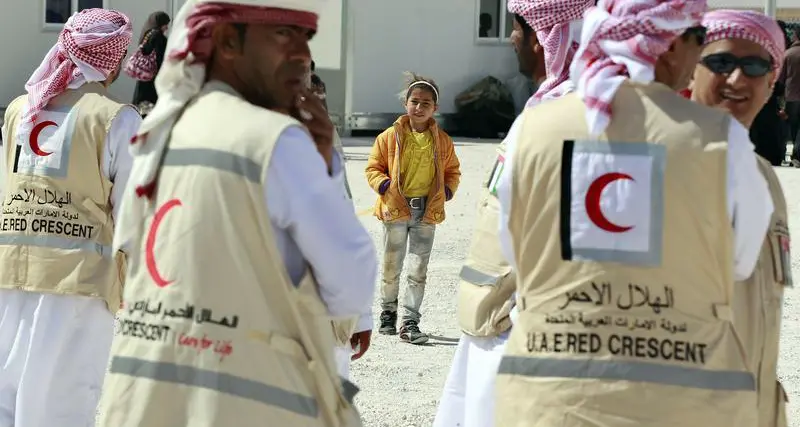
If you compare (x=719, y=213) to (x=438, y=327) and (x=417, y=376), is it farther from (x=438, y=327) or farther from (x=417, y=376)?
(x=438, y=327)

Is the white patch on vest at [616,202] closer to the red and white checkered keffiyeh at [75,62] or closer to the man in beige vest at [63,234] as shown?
the man in beige vest at [63,234]

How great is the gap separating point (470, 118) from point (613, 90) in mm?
20490

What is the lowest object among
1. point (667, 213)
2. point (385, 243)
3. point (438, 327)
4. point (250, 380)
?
point (438, 327)

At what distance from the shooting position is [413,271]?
353 inches

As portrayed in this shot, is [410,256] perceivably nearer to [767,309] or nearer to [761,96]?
[761,96]

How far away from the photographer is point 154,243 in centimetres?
331

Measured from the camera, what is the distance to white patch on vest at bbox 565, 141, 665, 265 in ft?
11.2

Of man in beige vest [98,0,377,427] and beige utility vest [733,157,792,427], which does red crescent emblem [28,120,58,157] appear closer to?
man in beige vest [98,0,377,427]

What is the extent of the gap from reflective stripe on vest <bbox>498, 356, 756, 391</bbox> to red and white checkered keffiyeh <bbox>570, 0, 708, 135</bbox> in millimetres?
560

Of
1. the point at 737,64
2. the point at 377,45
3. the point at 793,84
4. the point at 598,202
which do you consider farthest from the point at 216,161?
the point at 377,45

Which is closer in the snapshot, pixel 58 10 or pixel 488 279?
pixel 488 279

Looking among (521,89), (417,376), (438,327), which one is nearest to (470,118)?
(521,89)

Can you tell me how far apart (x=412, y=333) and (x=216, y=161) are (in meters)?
5.78

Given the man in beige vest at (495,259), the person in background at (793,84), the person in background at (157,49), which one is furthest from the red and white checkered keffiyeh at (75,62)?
the person in background at (793,84)
